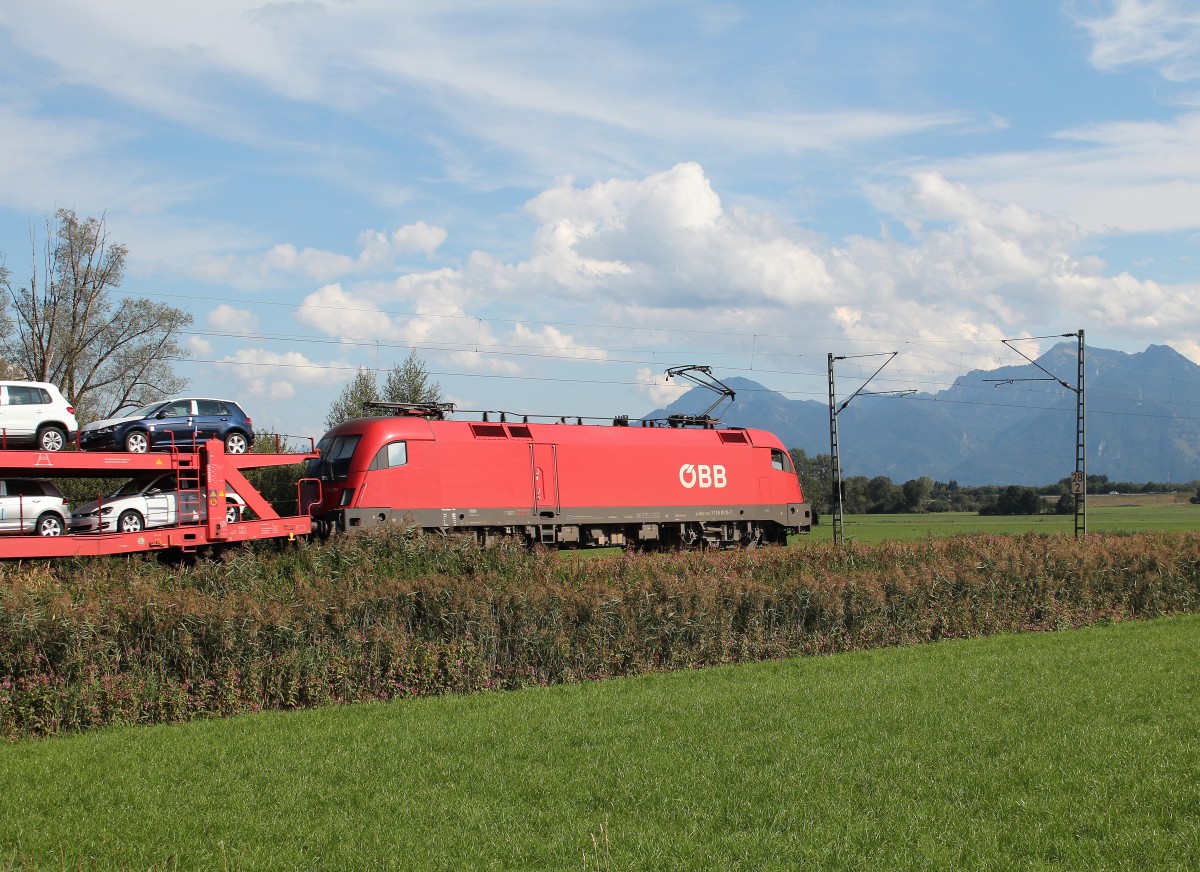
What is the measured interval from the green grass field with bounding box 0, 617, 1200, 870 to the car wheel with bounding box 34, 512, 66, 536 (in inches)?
322

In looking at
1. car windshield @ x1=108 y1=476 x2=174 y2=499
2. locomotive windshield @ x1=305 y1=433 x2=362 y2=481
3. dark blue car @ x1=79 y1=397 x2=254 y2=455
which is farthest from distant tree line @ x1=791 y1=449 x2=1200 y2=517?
car windshield @ x1=108 y1=476 x2=174 y2=499

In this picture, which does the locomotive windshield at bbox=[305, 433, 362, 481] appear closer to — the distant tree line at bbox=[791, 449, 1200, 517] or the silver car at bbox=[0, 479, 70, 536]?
the silver car at bbox=[0, 479, 70, 536]

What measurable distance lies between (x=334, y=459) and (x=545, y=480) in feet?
18.8

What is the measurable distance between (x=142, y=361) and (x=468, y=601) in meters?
37.0

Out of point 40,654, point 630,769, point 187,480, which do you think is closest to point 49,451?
point 187,480

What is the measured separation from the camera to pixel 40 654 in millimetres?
12820

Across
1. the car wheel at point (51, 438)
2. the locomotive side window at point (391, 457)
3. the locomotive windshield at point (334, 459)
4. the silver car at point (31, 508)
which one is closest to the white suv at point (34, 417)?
the car wheel at point (51, 438)

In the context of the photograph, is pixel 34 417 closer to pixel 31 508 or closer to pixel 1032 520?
pixel 31 508

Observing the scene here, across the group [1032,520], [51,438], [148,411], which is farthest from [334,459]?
[1032,520]

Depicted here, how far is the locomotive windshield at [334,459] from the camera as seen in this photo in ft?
84.4

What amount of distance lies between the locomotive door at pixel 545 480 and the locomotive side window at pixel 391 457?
13.1ft

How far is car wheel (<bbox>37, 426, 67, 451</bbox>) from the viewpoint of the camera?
762 inches

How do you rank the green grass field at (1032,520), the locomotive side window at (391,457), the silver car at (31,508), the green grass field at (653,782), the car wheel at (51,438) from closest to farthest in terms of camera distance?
the green grass field at (653,782)
the silver car at (31,508)
the car wheel at (51,438)
the locomotive side window at (391,457)
the green grass field at (1032,520)

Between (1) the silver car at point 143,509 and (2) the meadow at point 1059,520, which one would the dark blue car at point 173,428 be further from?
(2) the meadow at point 1059,520
